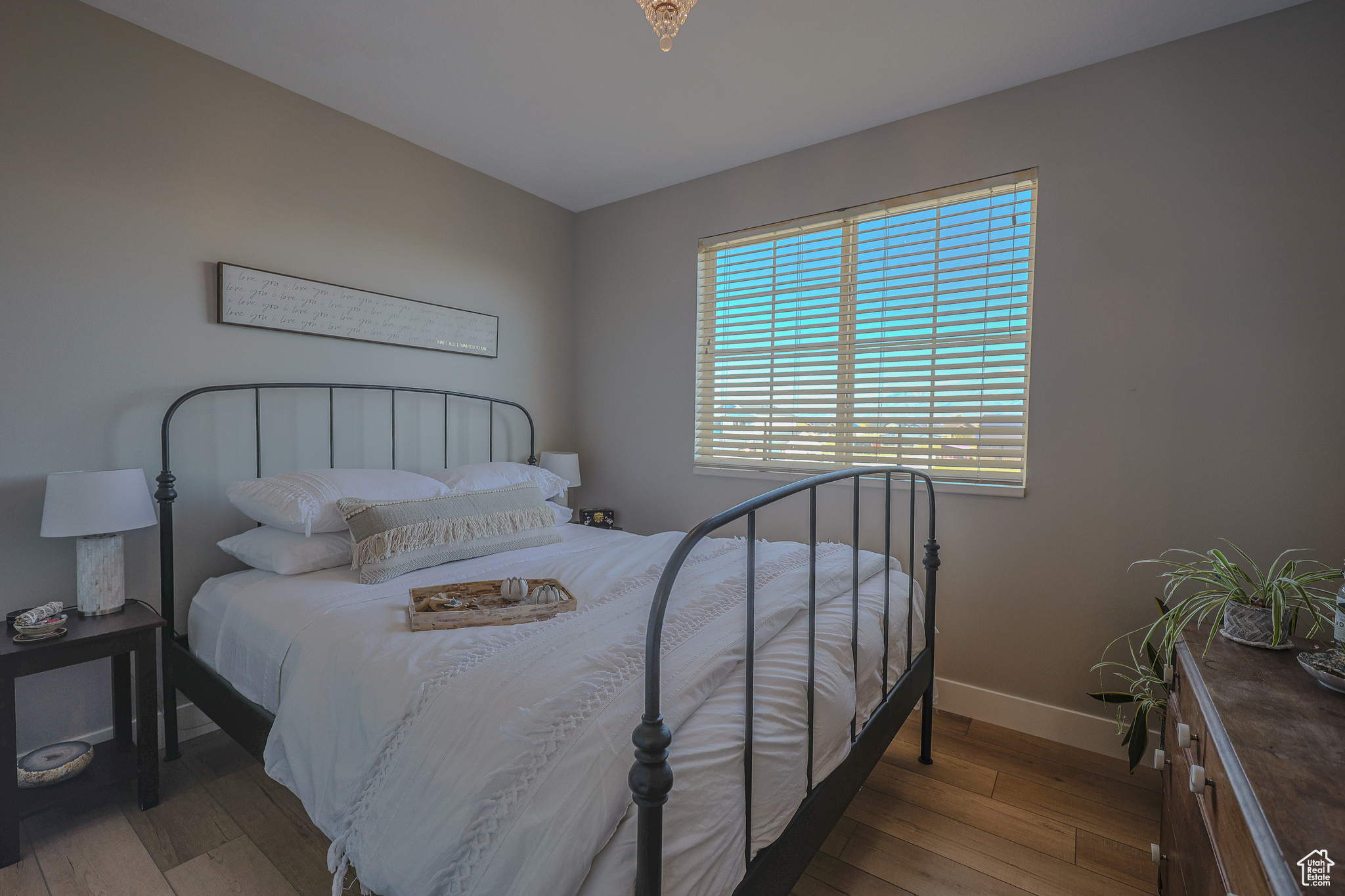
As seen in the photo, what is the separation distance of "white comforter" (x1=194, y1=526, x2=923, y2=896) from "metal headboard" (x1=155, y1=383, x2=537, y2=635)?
1.71 feet

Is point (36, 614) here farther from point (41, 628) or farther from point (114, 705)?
point (114, 705)

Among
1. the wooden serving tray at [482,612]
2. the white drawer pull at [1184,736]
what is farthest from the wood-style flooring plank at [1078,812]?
the wooden serving tray at [482,612]

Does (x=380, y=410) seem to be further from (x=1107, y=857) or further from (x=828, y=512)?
(x=1107, y=857)

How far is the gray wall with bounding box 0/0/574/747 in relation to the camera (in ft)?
5.95

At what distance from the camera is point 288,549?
1.93 m

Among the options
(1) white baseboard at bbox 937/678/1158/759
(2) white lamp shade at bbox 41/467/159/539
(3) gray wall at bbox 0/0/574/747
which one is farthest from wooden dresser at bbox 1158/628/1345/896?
(3) gray wall at bbox 0/0/574/747

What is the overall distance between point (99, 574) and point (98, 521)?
23 centimetres

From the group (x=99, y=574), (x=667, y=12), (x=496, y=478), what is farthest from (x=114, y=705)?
(x=667, y=12)

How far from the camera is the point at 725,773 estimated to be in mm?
977

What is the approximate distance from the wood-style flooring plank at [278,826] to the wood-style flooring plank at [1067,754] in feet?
7.28

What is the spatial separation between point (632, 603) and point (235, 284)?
1.98 metres

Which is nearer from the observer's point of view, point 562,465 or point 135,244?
point 135,244

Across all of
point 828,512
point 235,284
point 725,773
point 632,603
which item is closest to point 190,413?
point 235,284

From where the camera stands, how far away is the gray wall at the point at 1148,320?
1.82 meters
